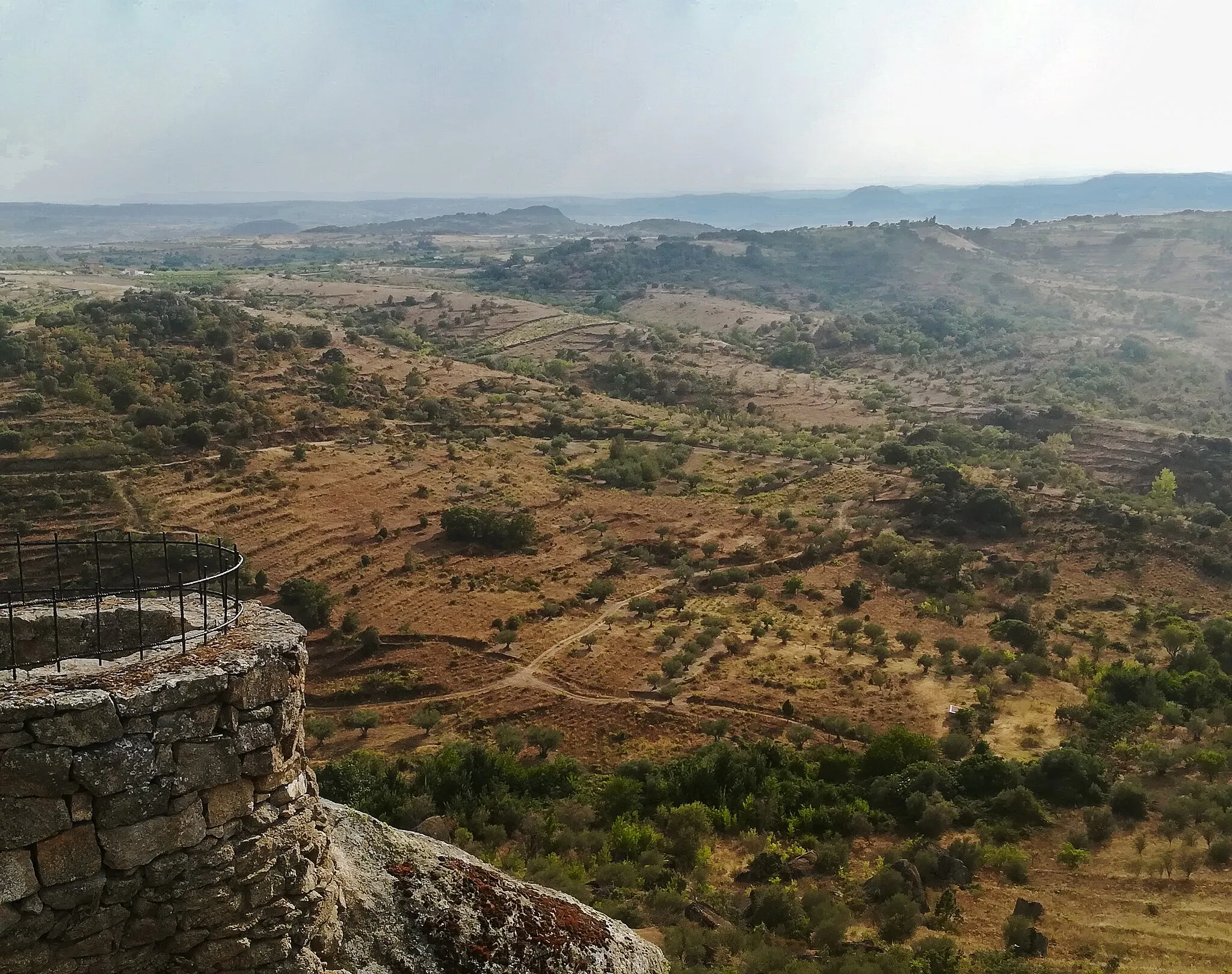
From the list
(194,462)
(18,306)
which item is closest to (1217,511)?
(194,462)

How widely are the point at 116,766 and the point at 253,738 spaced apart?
70cm

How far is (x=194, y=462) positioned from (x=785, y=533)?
2170 cm

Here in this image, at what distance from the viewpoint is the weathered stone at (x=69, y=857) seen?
4.33 m

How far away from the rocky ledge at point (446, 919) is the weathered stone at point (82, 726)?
1978 mm

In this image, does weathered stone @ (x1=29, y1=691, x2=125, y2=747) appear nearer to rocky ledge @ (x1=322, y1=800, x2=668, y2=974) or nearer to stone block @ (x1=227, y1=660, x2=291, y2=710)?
stone block @ (x1=227, y1=660, x2=291, y2=710)

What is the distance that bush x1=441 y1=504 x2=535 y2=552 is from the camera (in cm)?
3052

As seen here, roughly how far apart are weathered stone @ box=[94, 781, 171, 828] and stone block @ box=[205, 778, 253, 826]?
24cm

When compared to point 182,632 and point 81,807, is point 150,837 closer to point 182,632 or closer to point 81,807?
point 81,807

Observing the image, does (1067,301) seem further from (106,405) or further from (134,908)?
(134,908)

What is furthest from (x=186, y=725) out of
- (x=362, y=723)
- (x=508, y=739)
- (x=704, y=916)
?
(x=362, y=723)

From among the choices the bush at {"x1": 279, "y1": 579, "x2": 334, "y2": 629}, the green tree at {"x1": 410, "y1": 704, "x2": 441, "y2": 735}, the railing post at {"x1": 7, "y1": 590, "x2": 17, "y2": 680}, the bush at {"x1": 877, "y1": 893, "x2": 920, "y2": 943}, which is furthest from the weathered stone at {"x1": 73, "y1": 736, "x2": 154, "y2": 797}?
the bush at {"x1": 279, "y1": 579, "x2": 334, "y2": 629}

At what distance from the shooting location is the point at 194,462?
31.2m

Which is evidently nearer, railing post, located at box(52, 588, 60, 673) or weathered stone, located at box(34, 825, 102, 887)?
weathered stone, located at box(34, 825, 102, 887)

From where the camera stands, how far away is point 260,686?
4.98 meters
